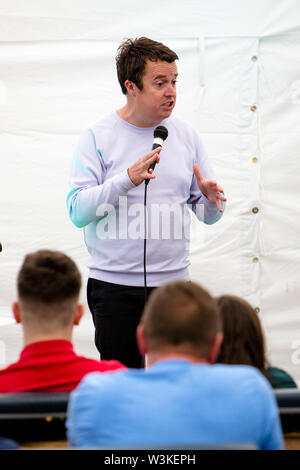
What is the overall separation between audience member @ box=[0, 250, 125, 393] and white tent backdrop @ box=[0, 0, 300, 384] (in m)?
1.85

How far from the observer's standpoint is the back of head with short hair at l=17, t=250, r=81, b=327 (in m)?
1.65

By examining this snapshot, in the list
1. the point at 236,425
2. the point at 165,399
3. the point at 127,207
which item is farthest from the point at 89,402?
the point at 127,207

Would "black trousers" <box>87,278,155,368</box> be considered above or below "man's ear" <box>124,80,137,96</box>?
below

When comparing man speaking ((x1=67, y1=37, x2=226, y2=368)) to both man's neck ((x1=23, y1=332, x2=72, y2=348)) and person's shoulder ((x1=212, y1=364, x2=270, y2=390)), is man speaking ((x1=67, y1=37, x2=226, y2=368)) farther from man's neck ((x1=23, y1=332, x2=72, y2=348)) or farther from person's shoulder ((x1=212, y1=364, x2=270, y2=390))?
person's shoulder ((x1=212, y1=364, x2=270, y2=390))

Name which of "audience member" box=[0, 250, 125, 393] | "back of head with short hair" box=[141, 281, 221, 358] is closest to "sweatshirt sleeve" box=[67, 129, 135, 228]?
"audience member" box=[0, 250, 125, 393]

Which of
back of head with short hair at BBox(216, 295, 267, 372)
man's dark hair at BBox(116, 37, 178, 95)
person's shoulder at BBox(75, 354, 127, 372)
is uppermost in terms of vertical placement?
man's dark hair at BBox(116, 37, 178, 95)

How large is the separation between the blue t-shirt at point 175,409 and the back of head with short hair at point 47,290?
45 centimetres

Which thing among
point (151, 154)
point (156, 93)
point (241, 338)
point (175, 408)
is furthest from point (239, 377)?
point (156, 93)

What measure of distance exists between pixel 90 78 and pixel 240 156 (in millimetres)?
842

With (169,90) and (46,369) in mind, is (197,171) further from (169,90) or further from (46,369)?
(46,369)

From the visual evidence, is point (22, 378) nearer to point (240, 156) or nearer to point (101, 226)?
point (101, 226)

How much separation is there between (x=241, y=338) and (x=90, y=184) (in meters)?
0.98

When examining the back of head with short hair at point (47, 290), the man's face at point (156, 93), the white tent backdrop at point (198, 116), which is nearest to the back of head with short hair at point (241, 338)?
the back of head with short hair at point (47, 290)
